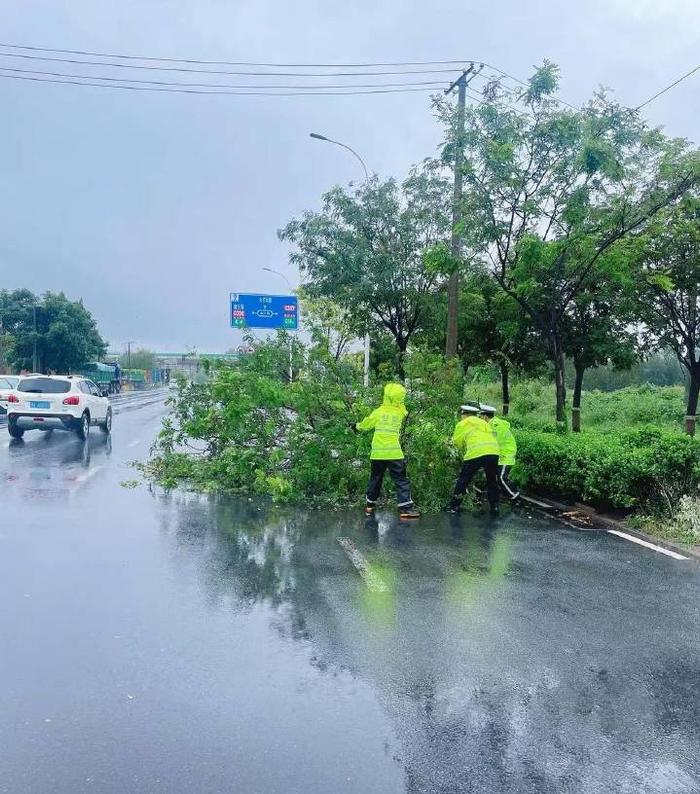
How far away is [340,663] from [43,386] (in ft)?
53.7

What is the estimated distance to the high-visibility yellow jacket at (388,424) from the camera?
10562mm

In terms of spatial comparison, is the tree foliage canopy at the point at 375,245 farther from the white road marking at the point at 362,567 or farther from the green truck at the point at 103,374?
the green truck at the point at 103,374

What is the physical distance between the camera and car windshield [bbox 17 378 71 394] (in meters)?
19.1

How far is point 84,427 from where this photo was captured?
1995cm

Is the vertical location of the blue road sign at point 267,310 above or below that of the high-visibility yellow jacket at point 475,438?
above

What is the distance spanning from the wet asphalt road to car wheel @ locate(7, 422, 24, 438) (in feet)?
37.2

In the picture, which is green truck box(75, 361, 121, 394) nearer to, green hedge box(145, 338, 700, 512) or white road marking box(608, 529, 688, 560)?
green hedge box(145, 338, 700, 512)

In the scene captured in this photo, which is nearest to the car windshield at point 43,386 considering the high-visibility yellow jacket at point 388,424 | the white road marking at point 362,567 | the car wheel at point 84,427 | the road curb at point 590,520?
the car wheel at point 84,427

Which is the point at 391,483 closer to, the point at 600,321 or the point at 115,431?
the point at 600,321

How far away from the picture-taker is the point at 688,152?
12594 mm

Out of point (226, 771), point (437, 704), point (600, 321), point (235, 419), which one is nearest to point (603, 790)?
point (437, 704)

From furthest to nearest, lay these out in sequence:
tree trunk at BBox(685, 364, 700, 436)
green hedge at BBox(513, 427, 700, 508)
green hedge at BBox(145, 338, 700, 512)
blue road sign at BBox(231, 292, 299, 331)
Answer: blue road sign at BBox(231, 292, 299, 331) → tree trunk at BBox(685, 364, 700, 436) → green hedge at BBox(145, 338, 700, 512) → green hedge at BBox(513, 427, 700, 508)

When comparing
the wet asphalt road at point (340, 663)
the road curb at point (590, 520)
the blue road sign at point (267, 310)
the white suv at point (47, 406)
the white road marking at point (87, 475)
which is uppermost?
the blue road sign at point (267, 310)

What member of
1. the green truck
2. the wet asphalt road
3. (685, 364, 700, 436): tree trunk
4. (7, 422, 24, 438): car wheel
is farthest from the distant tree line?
the wet asphalt road
